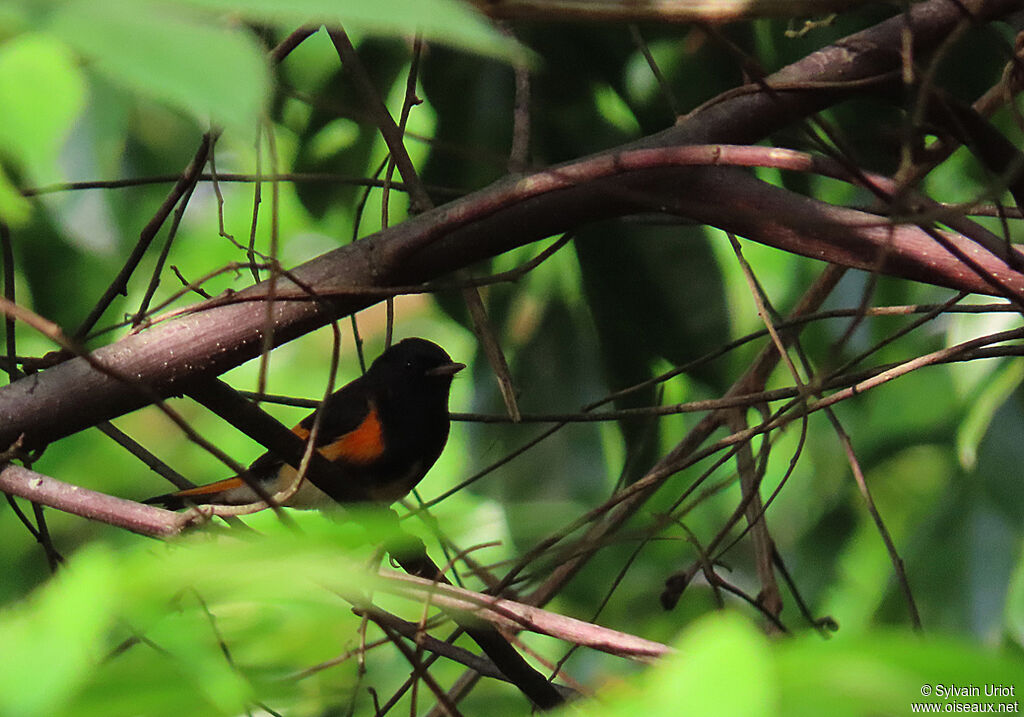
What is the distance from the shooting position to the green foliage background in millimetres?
529

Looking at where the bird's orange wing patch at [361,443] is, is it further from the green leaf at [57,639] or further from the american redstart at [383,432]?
the green leaf at [57,639]

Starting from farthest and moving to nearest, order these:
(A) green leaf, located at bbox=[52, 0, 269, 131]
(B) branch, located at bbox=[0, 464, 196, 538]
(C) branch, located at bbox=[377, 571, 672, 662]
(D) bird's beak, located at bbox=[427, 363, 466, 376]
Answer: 1. (D) bird's beak, located at bbox=[427, 363, 466, 376]
2. (B) branch, located at bbox=[0, 464, 196, 538]
3. (C) branch, located at bbox=[377, 571, 672, 662]
4. (A) green leaf, located at bbox=[52, 0, 269, 131]

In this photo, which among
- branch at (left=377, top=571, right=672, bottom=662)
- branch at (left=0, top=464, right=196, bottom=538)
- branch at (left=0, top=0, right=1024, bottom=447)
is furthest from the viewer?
branch at (left=0, top=0, right=1024, bottom=447)

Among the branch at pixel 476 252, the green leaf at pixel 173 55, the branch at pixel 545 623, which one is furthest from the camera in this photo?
the branch at pixel 476 252

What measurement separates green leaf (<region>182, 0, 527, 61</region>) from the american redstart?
112 inches

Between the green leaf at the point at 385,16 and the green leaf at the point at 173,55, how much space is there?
18 mm

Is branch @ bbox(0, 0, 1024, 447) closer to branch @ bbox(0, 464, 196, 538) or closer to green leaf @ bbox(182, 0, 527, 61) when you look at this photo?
branch @ bbox(0, 464, 196, 538)

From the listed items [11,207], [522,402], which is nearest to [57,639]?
[11,207]

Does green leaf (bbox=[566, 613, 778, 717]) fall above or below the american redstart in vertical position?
above

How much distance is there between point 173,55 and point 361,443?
315 centimetres

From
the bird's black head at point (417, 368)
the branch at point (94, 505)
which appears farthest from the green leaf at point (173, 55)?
the bird's black head at point (417, 368)

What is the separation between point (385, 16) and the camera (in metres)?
0.50

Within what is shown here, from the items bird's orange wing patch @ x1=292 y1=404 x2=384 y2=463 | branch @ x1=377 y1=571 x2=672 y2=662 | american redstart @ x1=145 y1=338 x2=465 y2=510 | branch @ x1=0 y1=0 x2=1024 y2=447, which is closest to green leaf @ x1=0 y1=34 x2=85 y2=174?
branch @ x1=377 y1=571 x2=672 y2=662

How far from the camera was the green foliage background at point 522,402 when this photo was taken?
529 millimetres
